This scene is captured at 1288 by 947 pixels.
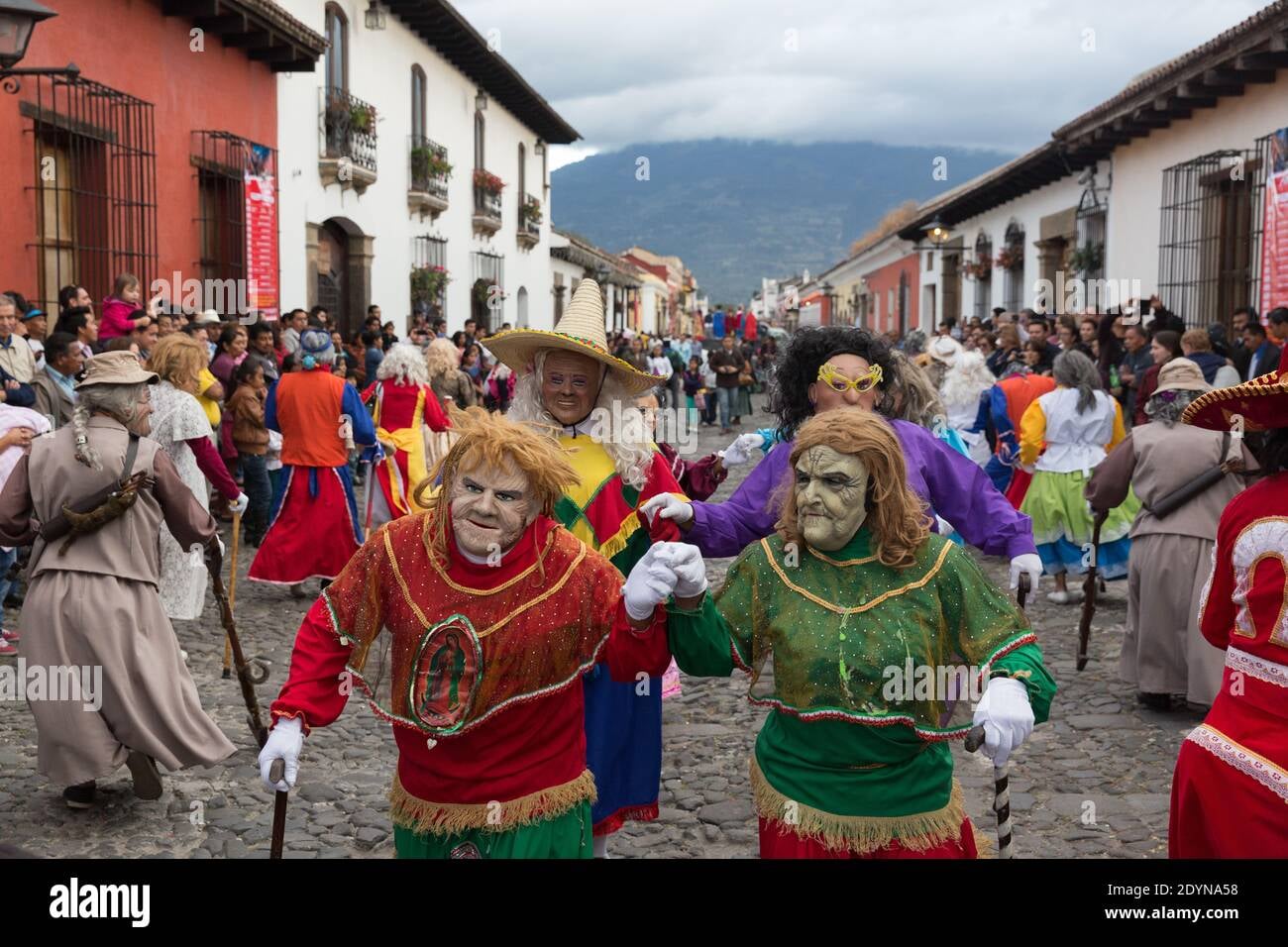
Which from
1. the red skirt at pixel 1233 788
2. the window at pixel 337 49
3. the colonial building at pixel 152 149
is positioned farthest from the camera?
the window at pixel 337 49

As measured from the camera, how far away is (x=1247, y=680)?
3.07 m

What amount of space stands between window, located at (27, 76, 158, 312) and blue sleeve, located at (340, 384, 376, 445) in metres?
3.59

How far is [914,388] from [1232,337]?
10.7 meters

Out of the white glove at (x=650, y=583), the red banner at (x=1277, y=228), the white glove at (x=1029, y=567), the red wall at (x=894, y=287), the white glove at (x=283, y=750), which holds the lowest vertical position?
the white glove at (x=283, y=750)

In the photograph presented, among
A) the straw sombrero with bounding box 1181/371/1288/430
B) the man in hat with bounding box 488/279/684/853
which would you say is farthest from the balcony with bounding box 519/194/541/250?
the straw sombrero with bounding box 1181/371/1288/430

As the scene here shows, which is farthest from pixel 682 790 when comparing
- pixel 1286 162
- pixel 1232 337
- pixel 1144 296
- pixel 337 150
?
pixel 337 150

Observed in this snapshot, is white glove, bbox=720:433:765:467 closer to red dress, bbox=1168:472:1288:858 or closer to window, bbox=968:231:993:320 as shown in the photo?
red dress, bbox=1168:472:1288:858

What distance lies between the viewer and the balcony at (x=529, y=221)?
30.9 m

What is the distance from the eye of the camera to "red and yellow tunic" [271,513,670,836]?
3.05m

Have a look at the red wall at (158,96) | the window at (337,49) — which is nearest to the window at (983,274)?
the window at (337,49)

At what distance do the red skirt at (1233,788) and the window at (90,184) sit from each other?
33.4ft

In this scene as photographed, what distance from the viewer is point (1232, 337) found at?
555 inches

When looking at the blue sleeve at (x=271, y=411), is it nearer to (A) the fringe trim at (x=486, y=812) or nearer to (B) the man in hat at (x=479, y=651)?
(B) the man in hat at (x=479, y=651)

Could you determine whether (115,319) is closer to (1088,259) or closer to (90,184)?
(90,184)
